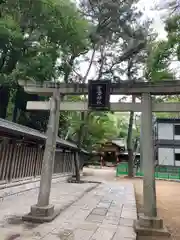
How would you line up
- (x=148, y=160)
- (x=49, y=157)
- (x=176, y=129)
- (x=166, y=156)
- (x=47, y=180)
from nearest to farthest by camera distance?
(x=148, y=160) → (x=47, y=180) → (x=49, y=157) → (x=166, y=156) → (x=176, y=129)

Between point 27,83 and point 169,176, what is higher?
point 27,83

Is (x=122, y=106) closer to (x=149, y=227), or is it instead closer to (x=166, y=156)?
(x=149, y=227)

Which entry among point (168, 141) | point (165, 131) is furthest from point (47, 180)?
point (165, 131)

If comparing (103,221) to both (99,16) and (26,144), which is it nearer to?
(26,144)

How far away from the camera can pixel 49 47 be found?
11.4 m

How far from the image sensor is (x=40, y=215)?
5191 millimetres

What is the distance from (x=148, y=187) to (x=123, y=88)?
9.02 feet

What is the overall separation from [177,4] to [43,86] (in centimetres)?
486

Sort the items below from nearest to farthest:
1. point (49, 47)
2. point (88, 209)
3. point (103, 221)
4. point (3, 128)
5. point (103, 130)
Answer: point (103, 221)
point (3, 128)
point (88, 209)
point (49, 47)
point (103, 130)

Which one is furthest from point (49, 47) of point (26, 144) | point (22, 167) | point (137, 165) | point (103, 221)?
point (137, 165)

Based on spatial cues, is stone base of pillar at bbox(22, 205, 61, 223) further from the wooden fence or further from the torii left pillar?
the wooden fence

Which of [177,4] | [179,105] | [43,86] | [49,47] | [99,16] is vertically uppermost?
[99,16]

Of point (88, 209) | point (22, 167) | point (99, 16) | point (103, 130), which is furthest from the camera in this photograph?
point (103, 130)

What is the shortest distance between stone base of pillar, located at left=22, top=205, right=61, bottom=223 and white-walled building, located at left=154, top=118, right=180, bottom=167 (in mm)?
19584
